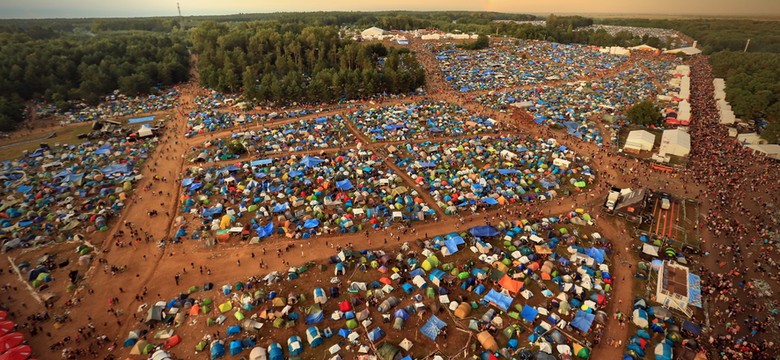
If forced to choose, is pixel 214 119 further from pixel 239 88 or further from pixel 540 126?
pixel 540 126

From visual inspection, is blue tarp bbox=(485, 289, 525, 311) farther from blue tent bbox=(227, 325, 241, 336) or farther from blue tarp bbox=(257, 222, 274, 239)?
blue tarp bbox=(257, 222, 274, 239)

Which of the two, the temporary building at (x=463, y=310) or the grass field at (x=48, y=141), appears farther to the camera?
the grass field at (x=48, y=141)

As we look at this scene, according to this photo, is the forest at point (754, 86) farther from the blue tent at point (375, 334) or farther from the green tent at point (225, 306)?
the green tent at point (225, 306)

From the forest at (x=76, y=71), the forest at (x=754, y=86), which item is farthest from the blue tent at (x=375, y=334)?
the forest at (x=76, y=71)

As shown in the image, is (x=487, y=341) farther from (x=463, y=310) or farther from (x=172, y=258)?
(x=172, y=258)

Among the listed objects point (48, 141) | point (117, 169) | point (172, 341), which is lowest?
point (172, 341)

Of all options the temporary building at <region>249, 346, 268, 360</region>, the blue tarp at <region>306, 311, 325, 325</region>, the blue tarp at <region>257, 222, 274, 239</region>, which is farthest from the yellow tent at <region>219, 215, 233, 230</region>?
the temporary building at <region>249, 346, 268, 360</region>

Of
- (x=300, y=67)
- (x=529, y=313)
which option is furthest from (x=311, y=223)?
(x=300, y=67)

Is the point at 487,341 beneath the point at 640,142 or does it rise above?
beneath
